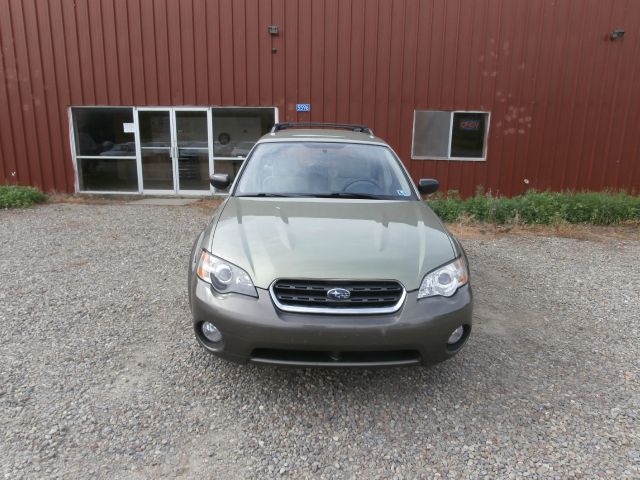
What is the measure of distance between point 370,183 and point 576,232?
16.6 ft

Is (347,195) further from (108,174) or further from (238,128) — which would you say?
(108,174)

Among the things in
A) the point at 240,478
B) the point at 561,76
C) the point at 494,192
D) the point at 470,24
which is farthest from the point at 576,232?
the point at 240,478

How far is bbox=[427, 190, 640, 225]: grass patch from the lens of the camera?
7.64 meters

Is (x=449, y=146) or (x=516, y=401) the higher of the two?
(x=449, y=146)

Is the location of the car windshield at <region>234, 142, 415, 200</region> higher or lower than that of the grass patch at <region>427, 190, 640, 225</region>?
higher

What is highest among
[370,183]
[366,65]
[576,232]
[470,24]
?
[470,24]

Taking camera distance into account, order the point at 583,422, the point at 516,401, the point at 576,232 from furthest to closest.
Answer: the point at 576,232 < the point at 516,401 < the point at 583,422

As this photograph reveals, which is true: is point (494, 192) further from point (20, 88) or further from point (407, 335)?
point (20, 88)

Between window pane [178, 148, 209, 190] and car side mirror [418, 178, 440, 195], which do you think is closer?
car side mirror [418, 178, 440, 195]

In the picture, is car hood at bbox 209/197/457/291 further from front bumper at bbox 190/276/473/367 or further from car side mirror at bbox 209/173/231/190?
car side mirror at bbox 209/173/231/190

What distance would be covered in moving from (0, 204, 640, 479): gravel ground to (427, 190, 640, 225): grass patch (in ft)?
10.3

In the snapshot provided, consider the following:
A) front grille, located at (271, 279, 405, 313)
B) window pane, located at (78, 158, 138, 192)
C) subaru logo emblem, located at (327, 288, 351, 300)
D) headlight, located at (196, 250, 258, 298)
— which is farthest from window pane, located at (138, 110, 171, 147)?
subaru logo emblem, located at (327, 288, 351, 300)

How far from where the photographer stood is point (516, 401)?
9.27ft

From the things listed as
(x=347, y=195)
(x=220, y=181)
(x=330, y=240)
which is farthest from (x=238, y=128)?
(x=330, y=240)
